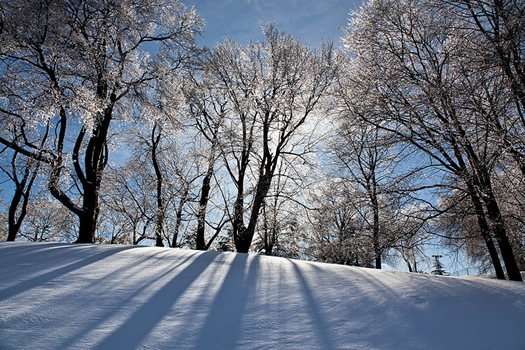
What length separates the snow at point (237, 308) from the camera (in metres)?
1.82

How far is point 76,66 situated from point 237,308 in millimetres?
7302

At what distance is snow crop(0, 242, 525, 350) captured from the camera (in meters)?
1.82

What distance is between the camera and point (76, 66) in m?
6.70

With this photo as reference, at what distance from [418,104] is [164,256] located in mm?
5086

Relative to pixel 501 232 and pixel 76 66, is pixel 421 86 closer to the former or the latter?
pixel 501 232

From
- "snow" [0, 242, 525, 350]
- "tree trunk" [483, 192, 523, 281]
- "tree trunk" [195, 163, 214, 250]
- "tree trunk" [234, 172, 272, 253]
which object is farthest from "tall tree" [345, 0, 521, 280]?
"tree trunk" [195, 163, 214, 250]

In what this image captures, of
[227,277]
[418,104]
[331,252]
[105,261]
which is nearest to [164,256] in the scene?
[105,261]

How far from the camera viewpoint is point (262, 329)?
1.99 meters

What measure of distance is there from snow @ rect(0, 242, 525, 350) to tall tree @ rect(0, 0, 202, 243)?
4.20 meters

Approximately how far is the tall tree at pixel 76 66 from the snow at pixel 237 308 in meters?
4.20

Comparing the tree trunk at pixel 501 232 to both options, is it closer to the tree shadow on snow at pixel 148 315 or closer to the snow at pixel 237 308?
the snow at pixel 237 308

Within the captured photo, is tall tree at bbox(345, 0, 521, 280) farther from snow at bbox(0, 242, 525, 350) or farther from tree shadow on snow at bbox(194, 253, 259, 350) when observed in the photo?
tree shadow on snow at bbox(194, 253, 259, 350)

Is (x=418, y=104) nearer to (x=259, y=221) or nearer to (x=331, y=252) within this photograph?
(x=331, y=252)

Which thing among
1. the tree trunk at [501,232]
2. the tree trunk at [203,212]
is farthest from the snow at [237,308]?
the tree trunk at [203,212]
